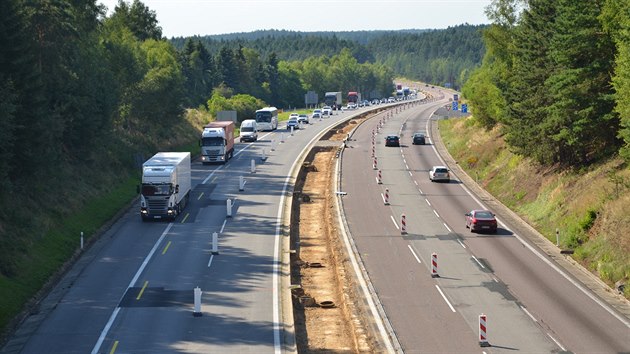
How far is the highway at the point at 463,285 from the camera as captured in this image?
33.5 meters

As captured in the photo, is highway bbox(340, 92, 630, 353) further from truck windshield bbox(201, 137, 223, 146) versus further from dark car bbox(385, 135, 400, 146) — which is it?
dark car bbox(385, 135, 400, 146)

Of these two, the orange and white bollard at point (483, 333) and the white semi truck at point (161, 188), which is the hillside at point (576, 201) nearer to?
the orange and white bollard at point (483, 333)

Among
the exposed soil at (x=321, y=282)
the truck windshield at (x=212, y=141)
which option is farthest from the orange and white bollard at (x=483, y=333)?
the truck windshield at (x=212, y=141)

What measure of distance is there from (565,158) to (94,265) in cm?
3303

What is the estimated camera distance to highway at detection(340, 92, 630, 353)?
33500mm

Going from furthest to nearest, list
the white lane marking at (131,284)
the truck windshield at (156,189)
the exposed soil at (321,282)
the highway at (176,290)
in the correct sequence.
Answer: the truck windshield at (156,189)
the exposed soil at (321,282)
the highway at (176,290)
the white lane marking at (131,284)

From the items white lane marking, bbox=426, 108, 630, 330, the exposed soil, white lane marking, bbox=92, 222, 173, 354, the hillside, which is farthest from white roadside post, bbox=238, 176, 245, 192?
white lane marking, bbox=426, 108, 630, 330

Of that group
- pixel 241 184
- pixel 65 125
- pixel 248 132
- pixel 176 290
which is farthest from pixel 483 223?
pixel 248 132

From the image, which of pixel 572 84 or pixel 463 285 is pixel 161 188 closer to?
pixel 463 285

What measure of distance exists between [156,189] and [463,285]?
23040 millimetres

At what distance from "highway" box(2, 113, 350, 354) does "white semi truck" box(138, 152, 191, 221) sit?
86 centimetres

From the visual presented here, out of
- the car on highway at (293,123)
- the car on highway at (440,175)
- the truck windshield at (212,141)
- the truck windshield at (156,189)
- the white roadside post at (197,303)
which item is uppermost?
the truck windshield at (156,189)

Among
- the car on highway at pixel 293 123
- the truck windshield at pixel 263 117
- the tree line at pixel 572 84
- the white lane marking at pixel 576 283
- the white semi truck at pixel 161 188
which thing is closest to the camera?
the white lane marking at pixel 576 283

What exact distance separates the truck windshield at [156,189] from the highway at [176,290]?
2.21 meters
